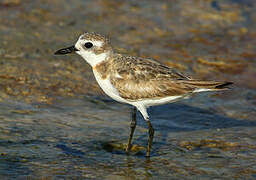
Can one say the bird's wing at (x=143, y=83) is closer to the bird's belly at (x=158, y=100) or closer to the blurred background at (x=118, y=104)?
the bird's belly at (x=158, y=100)

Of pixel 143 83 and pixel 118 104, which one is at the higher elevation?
pixel 143 83

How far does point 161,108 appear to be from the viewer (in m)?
11.1

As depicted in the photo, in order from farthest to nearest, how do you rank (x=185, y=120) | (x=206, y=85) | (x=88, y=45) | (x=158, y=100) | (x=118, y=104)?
(x=118, y=104), (x=185, y=120), (x=88, y=45), (x=158, y=100), (x=206, y=85)

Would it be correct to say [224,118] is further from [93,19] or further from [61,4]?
[61,4]

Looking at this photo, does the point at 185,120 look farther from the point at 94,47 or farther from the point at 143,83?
the point at 94,47

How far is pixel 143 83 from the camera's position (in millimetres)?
8719

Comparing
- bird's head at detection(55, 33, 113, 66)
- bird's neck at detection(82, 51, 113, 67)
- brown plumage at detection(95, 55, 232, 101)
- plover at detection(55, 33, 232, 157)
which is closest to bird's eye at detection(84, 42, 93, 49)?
bird's head at detection(55, 33, 113, 66)

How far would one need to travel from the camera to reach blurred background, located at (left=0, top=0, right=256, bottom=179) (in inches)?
317

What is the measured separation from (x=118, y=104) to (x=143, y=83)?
7.54 ft

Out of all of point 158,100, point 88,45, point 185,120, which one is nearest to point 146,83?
point 158,100

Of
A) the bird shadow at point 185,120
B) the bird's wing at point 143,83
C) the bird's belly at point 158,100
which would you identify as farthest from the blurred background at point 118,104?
the bird's wing at point 143,83

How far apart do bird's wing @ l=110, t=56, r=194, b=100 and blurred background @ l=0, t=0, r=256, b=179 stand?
3.19ft

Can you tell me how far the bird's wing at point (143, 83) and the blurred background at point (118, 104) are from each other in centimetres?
97

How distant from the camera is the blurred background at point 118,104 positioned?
8.06 metres
